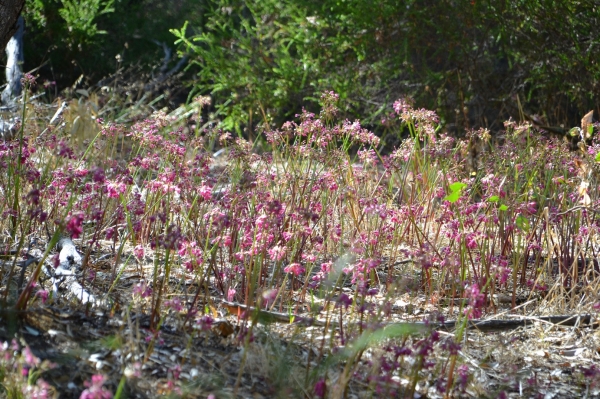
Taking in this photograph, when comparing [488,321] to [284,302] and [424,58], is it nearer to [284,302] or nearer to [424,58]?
[284,302]

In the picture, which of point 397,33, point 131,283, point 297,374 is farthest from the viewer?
point 397,33

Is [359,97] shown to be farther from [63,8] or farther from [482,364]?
[482,364]

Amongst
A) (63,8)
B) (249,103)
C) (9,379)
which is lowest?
(9,379)

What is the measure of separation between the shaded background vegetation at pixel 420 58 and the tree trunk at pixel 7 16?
3435 mm

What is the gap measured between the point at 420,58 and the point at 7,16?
19.9ft

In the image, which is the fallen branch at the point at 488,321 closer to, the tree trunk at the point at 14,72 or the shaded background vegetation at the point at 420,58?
the shaded background vegetation at the point at 420,58

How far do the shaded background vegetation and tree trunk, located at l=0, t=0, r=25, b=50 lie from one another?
3435 millimetres

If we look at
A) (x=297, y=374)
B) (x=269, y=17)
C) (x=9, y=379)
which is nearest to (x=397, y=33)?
(x=269, y=17)

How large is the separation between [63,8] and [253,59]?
3398mm

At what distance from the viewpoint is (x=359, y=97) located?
8.97 m

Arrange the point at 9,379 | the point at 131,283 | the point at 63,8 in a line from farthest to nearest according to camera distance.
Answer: the point at 63,8
the point at 131,283
the point at 9,379

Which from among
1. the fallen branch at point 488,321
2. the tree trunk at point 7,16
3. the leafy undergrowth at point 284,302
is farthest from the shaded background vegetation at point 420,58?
the fallen branch at point 488,321

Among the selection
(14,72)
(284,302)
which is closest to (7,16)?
(284,302)

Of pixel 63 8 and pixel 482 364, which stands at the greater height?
pixel 63 8
